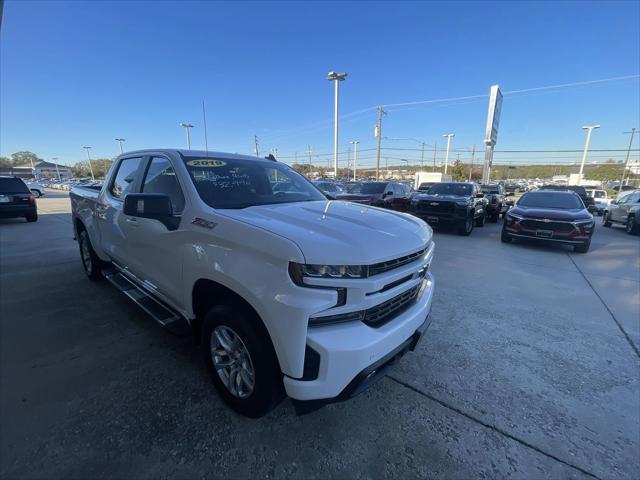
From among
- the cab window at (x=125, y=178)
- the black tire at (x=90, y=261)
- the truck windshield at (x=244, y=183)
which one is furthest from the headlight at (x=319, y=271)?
the black tire at (x=90, y=261)

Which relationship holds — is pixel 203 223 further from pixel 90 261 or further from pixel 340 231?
pixel 90 261

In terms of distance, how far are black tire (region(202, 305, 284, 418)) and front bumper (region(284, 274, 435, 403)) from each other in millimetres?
170


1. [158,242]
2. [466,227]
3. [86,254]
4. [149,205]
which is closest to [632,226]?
[466,227]

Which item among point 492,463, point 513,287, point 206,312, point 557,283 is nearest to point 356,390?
point 492,463

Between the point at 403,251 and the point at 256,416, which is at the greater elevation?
the point at 403,251

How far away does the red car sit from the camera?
25.2ft

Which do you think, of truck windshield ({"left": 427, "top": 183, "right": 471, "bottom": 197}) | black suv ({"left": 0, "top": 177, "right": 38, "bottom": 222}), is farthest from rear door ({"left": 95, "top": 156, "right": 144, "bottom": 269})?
black suv ({"left": 0, "top": 177, "right": 38, "bottom": 222})

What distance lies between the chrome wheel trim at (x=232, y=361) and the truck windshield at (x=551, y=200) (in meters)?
9.55

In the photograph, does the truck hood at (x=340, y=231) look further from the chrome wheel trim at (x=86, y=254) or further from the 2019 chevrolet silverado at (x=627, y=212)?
the 2019 chevrolet silverado at (x=627, y=212)

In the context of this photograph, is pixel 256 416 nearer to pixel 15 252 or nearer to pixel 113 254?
Result: pixel 113 254

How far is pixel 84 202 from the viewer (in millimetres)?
4559

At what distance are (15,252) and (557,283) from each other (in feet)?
35.4

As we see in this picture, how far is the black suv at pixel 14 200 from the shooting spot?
35.0ft

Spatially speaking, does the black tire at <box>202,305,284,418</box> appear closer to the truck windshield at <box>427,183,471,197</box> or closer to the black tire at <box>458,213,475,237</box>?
the black tire at <box>458,213,475,237</box>
